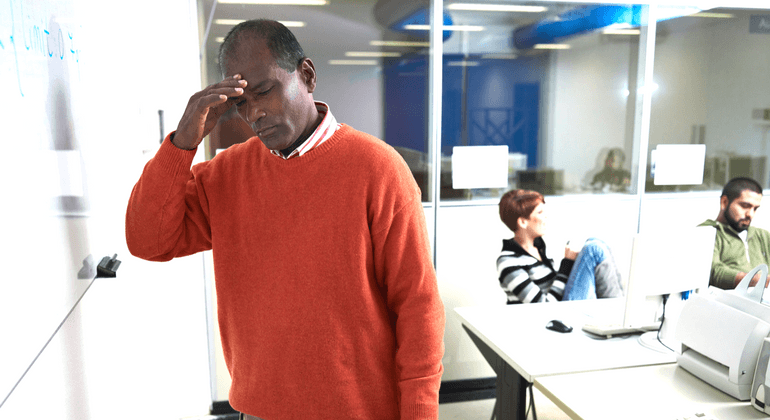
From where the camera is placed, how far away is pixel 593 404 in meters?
1.50

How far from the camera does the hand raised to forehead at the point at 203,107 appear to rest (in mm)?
1019

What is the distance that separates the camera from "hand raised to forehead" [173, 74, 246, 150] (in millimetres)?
1019

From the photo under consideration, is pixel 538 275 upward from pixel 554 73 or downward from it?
downward

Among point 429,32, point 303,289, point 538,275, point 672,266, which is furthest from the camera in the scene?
point 429,32

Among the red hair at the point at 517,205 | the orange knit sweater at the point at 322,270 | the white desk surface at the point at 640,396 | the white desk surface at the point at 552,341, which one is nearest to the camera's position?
the orange knit sweater at the point at 322,270

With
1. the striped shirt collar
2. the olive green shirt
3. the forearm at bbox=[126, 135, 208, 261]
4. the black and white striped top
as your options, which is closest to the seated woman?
the black and white striped top

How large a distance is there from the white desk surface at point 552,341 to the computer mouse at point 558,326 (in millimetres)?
19

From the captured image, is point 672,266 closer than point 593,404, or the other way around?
point 593,404

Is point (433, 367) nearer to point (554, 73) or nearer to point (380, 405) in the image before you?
point (380, 405)

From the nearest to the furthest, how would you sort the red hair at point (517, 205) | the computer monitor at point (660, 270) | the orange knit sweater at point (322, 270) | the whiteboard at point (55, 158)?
the whiteboard at point (55, 158), the orange knit sweater at point (322, 270), the computer monitor at point (660, 270), the red hair at point (517, 205)

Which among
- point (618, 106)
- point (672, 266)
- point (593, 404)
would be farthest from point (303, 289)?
point (618, 106)

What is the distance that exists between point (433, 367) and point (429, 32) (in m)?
2.38

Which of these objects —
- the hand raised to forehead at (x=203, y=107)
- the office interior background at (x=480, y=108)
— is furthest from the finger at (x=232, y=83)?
the office interior background at (x=480, y=108)

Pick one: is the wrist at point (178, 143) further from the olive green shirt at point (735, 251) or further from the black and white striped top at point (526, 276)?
the olive green shirt at point (735, 251)
